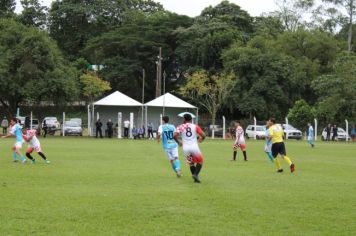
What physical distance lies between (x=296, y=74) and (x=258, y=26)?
15.4 m

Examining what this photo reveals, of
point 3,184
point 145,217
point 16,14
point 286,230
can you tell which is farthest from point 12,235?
point 16,14

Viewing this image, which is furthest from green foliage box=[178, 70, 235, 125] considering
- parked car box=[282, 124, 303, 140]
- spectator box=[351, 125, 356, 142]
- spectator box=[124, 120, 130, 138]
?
spectator box=[351, 125, 356, 142]

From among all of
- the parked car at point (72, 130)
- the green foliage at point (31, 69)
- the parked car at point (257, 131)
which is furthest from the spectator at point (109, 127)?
the parked car at point (257, 131)

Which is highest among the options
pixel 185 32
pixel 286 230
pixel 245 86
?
pixel 185 32

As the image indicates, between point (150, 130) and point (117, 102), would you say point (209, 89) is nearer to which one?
point (117, 102)

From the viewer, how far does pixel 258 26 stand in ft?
249

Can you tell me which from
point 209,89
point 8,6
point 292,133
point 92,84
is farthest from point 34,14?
point 292,133

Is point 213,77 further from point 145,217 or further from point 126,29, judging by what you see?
point 145,217

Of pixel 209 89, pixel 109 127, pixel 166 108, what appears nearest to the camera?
pixel 109 127

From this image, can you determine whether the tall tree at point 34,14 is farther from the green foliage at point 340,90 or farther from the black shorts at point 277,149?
the black shorts at point 277,149

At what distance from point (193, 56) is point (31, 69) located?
23.7 m

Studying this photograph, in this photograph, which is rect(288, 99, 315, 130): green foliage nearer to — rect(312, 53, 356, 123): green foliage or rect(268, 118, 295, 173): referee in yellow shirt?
rect(312, 53, 356, 123): green foliage

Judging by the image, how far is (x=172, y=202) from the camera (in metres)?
11.2

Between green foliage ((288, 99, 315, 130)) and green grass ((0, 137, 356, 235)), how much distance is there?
39309 millimetres
